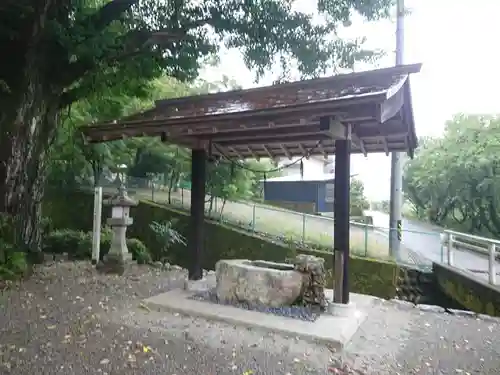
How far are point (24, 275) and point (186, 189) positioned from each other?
1028 cm

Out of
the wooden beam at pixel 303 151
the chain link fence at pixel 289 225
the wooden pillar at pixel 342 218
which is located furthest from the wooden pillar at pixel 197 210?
the chain link fence at pixel 289 225

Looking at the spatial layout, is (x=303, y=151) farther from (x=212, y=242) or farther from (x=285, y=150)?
(x=212, y=242)

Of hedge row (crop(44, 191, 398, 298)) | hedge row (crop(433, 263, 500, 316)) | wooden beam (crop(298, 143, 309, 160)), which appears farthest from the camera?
hedge row (crop(44, 191, 398, 298))

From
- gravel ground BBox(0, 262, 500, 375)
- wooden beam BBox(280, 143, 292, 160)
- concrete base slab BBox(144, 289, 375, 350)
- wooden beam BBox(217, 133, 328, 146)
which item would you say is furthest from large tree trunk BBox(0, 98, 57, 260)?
wooden beam BBox(280, 143, 292, 160)

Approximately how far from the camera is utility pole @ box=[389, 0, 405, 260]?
32.9 ft

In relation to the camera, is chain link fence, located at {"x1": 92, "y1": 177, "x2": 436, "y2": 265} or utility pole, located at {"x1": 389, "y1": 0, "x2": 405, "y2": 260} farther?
chain link fence, located at {"x1": 92, "y1": 177, "x2": 436, "y2": 265}

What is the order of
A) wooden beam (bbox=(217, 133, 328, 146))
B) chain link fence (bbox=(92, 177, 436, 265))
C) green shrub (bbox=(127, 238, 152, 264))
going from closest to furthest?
wooden beam (bbox=(217, 133, 328, 146)) < green shrub (bbox=(127, 238, 152, 264)) < chain link fence (bbox=(92, 177, 436, 265))

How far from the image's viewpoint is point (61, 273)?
23.6 feet

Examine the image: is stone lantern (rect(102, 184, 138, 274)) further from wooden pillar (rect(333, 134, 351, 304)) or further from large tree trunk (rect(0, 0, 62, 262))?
wooden pillar (rect(333, 134, 351, 304))

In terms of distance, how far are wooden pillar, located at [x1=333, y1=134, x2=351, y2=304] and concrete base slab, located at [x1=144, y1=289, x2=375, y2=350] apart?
0.41 meters

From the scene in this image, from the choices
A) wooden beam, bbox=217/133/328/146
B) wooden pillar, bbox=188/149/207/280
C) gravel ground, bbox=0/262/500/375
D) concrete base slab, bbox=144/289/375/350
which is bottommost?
gravel ground, bbox=0/262/500/375

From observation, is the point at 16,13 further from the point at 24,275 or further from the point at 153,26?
the point at 24,275

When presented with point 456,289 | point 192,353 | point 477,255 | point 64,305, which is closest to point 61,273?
point 64,305

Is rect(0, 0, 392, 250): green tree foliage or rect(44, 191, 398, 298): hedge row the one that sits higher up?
rect(0, 0, 392, 250): green tree foliage
